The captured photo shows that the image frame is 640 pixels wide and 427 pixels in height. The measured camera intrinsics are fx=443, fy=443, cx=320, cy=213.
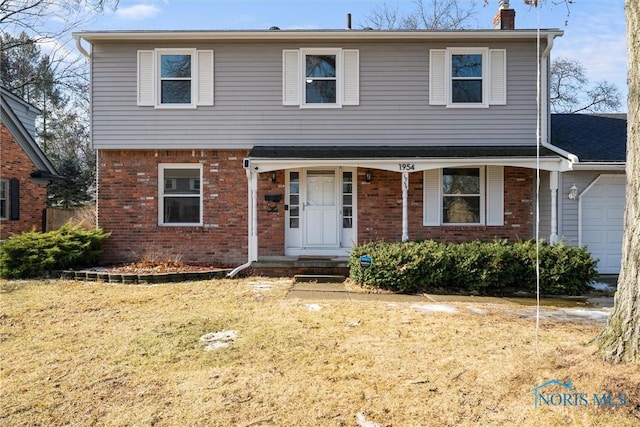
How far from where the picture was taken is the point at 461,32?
10359 millimetres

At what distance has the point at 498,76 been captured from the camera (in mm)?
10656

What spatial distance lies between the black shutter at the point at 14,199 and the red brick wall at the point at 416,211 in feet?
33.0

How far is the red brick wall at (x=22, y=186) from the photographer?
41.8 ft

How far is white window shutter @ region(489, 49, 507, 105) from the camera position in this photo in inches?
419

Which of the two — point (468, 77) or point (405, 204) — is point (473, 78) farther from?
point (405, 204)

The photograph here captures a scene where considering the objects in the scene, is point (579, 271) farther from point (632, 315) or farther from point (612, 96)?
point (612, 96)

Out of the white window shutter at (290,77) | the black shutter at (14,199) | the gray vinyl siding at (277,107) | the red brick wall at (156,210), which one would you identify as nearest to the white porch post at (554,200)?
the gray vinyl siding at (277,107)

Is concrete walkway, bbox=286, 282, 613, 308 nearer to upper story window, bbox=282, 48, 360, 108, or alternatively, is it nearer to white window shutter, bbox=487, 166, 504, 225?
white window shutter, bbox=487, 166, 504, 225

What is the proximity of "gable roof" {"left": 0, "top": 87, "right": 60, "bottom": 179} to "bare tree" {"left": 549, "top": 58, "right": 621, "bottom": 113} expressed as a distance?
26.3m

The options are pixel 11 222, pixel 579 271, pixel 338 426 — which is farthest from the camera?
pixel 11 222

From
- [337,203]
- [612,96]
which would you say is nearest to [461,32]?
[337,203]

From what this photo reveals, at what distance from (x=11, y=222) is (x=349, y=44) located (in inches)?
426

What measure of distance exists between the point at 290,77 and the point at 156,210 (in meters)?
4.62

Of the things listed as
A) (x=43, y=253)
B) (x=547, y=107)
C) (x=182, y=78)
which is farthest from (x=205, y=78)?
(x=547, y=107)
